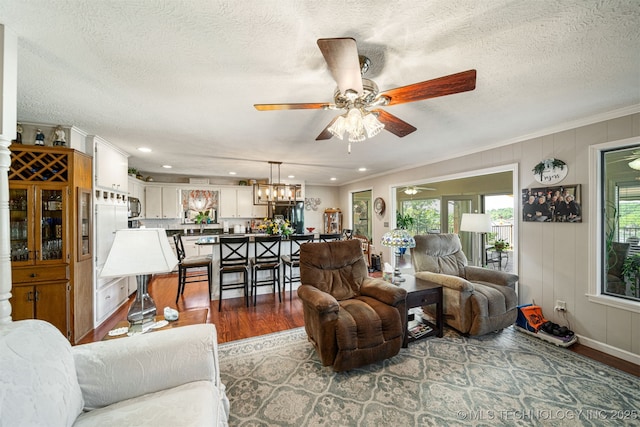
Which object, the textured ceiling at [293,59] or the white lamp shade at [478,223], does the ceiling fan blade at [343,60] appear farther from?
the white lamp shade at [478,223]

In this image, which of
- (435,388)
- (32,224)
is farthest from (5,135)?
(435,388)

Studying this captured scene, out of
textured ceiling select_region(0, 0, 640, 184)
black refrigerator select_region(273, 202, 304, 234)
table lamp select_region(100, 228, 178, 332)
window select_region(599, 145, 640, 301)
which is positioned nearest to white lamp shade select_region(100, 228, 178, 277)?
table lamp select_region(100, 228, 178, 332)

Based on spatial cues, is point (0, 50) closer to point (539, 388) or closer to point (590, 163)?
point (539, 388)

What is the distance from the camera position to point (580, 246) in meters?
2.56

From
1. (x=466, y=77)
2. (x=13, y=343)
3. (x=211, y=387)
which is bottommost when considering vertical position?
(x=211, y=387)

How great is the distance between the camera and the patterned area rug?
5.35 feet

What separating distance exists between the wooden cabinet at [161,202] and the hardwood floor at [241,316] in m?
1.98

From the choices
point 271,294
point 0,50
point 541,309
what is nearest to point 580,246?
point 541,309

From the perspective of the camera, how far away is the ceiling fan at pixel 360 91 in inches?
44.6

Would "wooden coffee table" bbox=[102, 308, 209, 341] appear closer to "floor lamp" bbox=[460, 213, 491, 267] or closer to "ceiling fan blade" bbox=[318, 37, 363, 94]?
"ceiling fan blade" bbox=[318, 37, 363, 94]

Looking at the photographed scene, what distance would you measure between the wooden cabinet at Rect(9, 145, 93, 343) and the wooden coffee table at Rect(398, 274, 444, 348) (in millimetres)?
3516

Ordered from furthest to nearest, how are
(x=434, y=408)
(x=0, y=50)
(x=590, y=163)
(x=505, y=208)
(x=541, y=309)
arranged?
(x=505, y=208) < (x=541, y=309) < (x=590, y=163) < (x=434, y=408) < (x=0, y=50)

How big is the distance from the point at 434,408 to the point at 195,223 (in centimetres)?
622

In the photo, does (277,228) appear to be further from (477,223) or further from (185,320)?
(477,223)
